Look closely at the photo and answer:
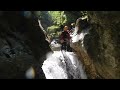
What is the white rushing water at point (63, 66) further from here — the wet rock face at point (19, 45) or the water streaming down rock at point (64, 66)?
the wet rock face at point (19, 45)

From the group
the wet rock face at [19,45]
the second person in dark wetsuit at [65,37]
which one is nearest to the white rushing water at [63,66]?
the second person in dark wetsuit at [65,37]

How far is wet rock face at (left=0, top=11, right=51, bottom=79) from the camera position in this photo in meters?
12.0

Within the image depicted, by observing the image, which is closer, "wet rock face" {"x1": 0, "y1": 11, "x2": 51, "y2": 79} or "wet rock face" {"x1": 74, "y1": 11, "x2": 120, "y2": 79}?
"wet rock face" {"x1": 0, "y1": 11, "x2": 51, "y2": 79}

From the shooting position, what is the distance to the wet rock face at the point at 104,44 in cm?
1416

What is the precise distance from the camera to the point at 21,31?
46.9 feet

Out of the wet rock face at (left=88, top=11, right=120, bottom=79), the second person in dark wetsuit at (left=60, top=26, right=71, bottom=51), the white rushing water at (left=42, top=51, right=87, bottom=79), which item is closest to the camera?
the wet rock face at (left=88, top=11, right=120, bottom=79)

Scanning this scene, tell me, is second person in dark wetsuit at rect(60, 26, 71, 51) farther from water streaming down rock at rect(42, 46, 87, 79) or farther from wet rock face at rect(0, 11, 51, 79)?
wet rock face at rect(0, 11, 51, 79)

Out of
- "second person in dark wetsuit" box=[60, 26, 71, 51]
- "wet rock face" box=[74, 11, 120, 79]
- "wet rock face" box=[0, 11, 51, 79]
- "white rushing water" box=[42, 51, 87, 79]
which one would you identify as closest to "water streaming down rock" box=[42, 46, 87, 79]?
"white rushing water" box=[42, 51, 87, 79]

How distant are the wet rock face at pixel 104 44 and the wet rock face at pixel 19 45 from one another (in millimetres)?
3162

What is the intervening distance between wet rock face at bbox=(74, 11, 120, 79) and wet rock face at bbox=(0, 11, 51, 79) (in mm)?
3162

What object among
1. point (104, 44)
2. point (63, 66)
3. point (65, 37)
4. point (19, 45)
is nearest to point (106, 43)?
point (104, 44)
